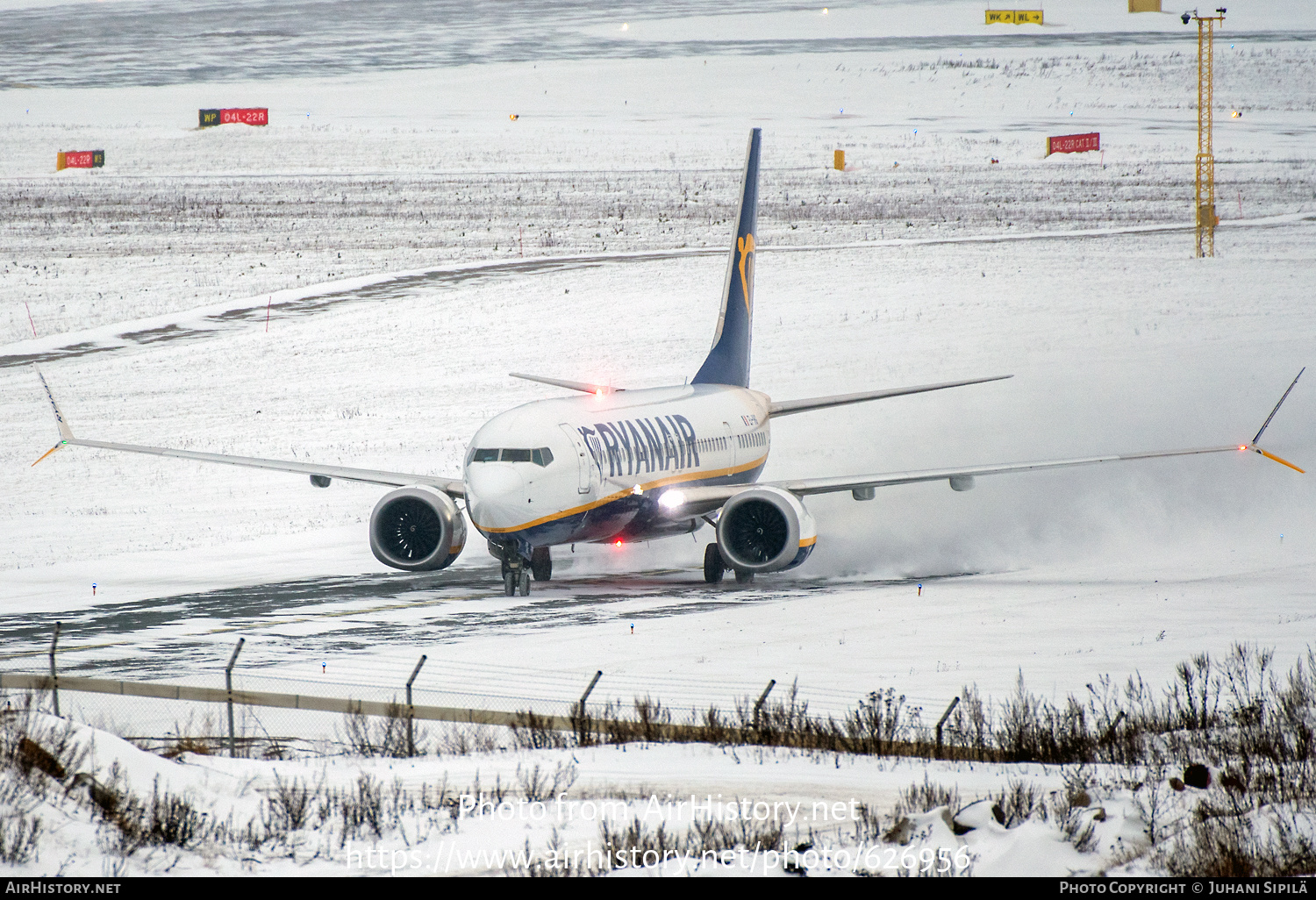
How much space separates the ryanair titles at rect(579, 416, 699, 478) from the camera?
34.8 metres

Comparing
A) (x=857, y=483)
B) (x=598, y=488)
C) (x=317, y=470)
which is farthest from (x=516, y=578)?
(x=857, y=483)

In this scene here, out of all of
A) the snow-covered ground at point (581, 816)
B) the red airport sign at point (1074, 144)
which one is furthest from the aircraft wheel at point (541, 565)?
the red airport sign at point (1074, 144)

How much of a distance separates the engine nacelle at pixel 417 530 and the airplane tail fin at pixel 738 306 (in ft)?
37.9

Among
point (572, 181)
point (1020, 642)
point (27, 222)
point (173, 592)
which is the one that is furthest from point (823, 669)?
point (572, 181)

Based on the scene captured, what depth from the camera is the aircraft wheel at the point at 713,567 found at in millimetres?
36531

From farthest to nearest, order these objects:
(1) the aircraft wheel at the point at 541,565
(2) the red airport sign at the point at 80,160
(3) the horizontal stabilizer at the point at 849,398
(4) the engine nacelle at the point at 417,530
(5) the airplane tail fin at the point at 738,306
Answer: (2) the red airport sign at the point at 80,160
(5) the airplane tail fin at the point at 738,306
(3) the horizontal stabilizer at the point at 849,398
(1) the aircraft wheel at the point at 541,565
(4) the engine nacelle at the point at 417,530

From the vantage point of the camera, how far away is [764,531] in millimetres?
35312

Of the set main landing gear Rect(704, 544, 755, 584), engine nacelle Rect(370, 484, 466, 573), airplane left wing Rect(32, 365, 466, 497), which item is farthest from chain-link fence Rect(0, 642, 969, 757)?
main landing gear Rect(704, 544, 755, 584)

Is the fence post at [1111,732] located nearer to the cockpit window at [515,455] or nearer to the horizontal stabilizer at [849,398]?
the cockpit window at [515,455]

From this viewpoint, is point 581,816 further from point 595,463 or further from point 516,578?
point 595,463

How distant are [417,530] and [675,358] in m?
32.7

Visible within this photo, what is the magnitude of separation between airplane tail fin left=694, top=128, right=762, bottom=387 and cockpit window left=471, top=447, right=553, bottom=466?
492 inches

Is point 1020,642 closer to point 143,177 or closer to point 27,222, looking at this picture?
point 27,222

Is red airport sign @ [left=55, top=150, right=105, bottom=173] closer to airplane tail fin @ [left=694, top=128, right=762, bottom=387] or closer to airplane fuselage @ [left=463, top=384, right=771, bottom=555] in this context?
airplane tail fin @ [left=694, top=128, right=762, bottom=387]
